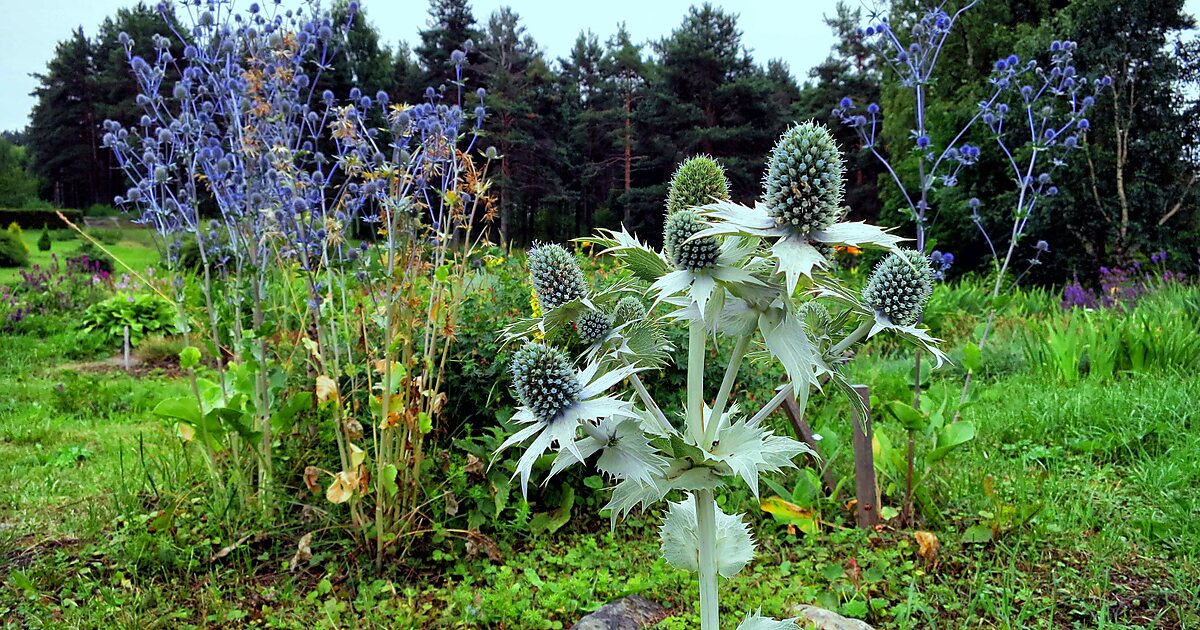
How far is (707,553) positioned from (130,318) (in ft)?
31.3

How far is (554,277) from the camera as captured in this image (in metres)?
1.55

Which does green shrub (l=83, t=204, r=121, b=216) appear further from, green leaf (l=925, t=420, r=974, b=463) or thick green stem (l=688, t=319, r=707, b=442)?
thick green stem (l=688, t=319, r=707, b=442)

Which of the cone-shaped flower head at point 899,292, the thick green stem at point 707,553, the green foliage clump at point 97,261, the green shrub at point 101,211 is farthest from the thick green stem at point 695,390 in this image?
the green shrub at point 101,211

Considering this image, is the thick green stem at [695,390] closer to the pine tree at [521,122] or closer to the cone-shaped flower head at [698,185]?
the cone-shaped flower head at [698,185]

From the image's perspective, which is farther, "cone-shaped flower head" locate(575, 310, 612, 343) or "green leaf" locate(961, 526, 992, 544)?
"green leaf" locate(961, 526, 992, 544)

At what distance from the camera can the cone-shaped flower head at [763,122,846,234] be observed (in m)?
1.25

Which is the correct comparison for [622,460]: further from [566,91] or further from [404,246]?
[566,91]

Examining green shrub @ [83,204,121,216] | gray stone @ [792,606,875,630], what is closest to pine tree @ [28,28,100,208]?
green shrub @ [83,204,121,216]

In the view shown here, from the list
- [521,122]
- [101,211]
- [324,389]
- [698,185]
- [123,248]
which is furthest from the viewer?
[101,211]

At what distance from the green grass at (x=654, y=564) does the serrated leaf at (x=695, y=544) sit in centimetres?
104

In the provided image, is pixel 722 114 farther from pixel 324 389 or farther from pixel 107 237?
pixel 324 389

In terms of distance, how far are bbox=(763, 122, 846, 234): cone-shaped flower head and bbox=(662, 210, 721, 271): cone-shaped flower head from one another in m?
0.12

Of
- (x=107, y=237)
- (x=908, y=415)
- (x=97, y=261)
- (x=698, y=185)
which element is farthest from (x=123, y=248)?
(x=698, y=185)

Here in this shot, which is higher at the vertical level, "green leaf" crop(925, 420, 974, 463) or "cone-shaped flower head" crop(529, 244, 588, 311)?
"cone-shaped flower head" crop(529, 244, 588, 311)
